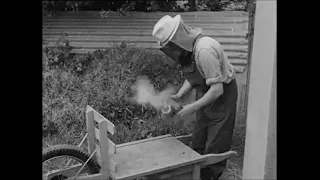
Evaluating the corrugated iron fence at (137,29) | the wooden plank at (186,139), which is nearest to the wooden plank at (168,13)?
the corrugated iron fence at (137,29)

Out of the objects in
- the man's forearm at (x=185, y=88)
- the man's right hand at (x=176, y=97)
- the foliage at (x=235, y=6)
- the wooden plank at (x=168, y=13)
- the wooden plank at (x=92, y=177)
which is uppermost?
the foliage at (x=235, y=6)

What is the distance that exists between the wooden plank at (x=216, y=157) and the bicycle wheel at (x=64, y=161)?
0.51 meters

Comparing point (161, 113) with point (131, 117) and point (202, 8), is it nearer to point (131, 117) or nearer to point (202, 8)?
point (131, 117)

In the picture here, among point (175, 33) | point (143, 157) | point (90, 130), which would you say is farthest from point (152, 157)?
point (175, 33)

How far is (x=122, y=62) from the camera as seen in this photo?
2.13m

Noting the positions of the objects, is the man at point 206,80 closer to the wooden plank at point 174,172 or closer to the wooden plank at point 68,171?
the wooden plank at point 174,172

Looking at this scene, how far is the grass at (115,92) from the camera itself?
6.80 ft

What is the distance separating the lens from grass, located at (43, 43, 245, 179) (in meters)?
2.07

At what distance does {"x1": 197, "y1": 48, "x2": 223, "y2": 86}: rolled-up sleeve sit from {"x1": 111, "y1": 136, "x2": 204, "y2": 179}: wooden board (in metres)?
0.36

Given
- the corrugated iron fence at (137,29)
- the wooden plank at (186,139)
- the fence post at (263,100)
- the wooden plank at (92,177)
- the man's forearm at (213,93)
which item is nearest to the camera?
the fence post at (263,100)

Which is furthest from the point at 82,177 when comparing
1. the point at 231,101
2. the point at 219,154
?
the point at 231,101

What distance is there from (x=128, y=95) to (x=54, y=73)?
0.39 meters

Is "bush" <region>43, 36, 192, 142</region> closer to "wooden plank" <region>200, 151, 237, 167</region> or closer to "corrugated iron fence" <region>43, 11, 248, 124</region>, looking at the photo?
"corrugated iron fence" <region>43, 11, 248, 124</region>

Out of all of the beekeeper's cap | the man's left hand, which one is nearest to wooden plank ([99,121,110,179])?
the man's left hand
